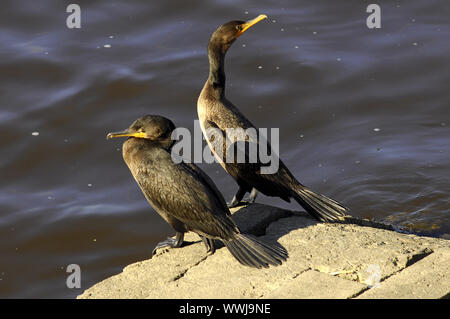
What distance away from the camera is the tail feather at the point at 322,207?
19.6ft

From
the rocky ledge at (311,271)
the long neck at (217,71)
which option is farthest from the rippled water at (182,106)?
the rocky ledge at (311,271)

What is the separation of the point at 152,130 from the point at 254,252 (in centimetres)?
117

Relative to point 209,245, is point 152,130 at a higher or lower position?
higher

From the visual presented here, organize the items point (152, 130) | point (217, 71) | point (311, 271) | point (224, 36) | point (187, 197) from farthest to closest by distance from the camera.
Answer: point (224, 36)
point (217, 71)
point (152, 130)
point (187, 197)
point (311, 271)

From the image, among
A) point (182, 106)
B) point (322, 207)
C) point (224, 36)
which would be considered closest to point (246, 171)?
point (322, 207)

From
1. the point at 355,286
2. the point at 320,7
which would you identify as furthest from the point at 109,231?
the point at 320,7

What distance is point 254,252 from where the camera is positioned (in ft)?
17.3

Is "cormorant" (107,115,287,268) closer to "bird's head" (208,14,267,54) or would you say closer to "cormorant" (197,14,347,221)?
"cormorant" (197,14,347,221)

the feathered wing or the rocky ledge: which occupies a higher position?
the feathered wing

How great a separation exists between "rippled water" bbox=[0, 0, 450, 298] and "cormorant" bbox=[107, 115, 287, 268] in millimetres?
2033

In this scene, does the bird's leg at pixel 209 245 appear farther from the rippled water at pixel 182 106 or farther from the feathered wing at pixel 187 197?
the rippled water at pixel 182 106

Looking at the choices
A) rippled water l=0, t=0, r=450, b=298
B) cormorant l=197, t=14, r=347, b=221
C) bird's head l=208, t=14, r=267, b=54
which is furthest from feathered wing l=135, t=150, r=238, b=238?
rippled water l=0, t=0, r=450, b=298

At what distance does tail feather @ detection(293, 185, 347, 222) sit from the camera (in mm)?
5977

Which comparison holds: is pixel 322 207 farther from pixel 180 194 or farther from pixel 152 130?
pixel 152 130
